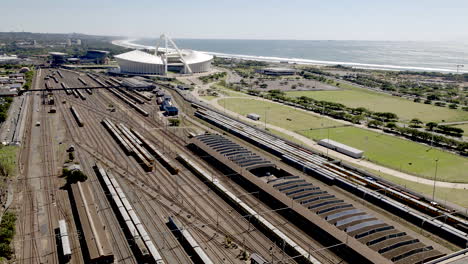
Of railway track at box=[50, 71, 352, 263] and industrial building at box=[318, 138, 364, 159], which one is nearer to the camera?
railway track at box=[50, 71, 352, 263]

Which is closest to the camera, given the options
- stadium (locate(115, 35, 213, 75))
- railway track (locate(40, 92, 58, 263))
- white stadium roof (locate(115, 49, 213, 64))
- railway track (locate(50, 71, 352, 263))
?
railway track (locate(40, 92, 58, 263))

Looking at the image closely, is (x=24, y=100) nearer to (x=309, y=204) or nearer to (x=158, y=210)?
(x=158, y=210)

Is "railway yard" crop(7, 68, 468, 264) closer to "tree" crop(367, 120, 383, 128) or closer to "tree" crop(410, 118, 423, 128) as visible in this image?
"tree" crop(367, 120, 383, 128)

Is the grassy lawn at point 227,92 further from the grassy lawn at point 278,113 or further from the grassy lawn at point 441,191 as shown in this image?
the grassy lawn at point 441,191

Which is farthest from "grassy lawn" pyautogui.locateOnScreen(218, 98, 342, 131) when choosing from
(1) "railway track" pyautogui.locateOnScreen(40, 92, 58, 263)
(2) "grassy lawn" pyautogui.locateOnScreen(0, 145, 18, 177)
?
(2) "grassy lawn" pyautogui.locateOnScreen(0, 145, 18, 177)

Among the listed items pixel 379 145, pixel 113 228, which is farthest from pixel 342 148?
pixel 113 228

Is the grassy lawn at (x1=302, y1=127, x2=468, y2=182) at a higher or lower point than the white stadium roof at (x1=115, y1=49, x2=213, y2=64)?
lower

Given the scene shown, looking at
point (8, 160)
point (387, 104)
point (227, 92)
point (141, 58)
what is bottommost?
point (8, 160)

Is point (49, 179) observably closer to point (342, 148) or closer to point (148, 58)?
point (342, 148)
